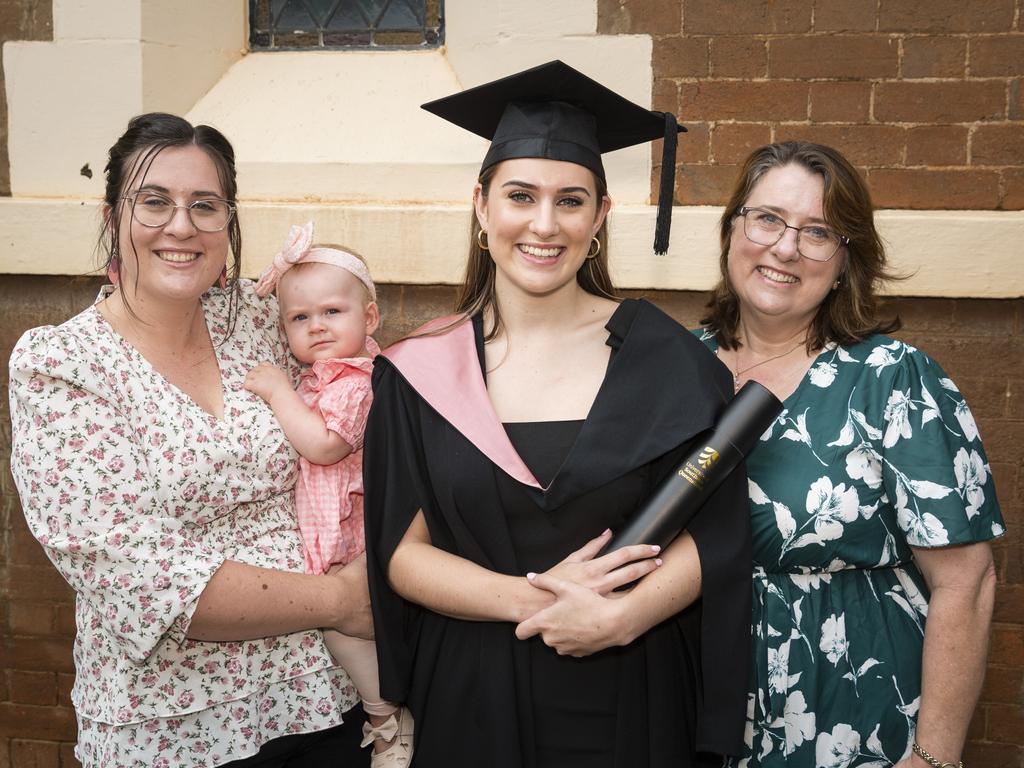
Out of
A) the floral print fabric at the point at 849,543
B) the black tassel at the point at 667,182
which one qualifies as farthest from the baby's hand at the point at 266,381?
the floral print fabric at the point at 849,543

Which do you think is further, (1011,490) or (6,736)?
(6,736)

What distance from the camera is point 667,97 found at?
3457mm

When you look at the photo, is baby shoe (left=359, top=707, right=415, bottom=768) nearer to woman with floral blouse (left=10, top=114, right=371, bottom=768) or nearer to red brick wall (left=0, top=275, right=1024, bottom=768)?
woman with floral blouse (left=10, top=114, right=371, bottom=768)

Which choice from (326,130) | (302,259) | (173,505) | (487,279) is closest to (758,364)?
(487,279)

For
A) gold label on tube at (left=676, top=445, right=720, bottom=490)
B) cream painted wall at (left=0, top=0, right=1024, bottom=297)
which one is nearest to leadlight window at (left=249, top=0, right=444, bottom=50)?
cream painted wall at (left=0, top=0, right=1024, bottom=297)

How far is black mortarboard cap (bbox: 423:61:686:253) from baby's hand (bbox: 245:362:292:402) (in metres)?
0.73

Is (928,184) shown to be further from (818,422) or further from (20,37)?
(20,37)

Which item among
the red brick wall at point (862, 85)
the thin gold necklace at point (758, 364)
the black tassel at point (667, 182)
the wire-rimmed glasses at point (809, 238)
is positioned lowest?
the thin gold necklace at point (758, 364)

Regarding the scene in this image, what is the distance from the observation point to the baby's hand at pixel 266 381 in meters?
2.40

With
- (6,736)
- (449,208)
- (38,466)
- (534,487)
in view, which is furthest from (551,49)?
(6,736)

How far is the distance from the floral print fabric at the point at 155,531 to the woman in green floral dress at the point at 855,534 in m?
1.09

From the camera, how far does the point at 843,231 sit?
7.75 feet

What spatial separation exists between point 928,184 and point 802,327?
126 centimetres

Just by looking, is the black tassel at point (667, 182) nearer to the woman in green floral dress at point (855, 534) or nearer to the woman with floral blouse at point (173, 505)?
the woman in green floral dress at point (855, 534)
